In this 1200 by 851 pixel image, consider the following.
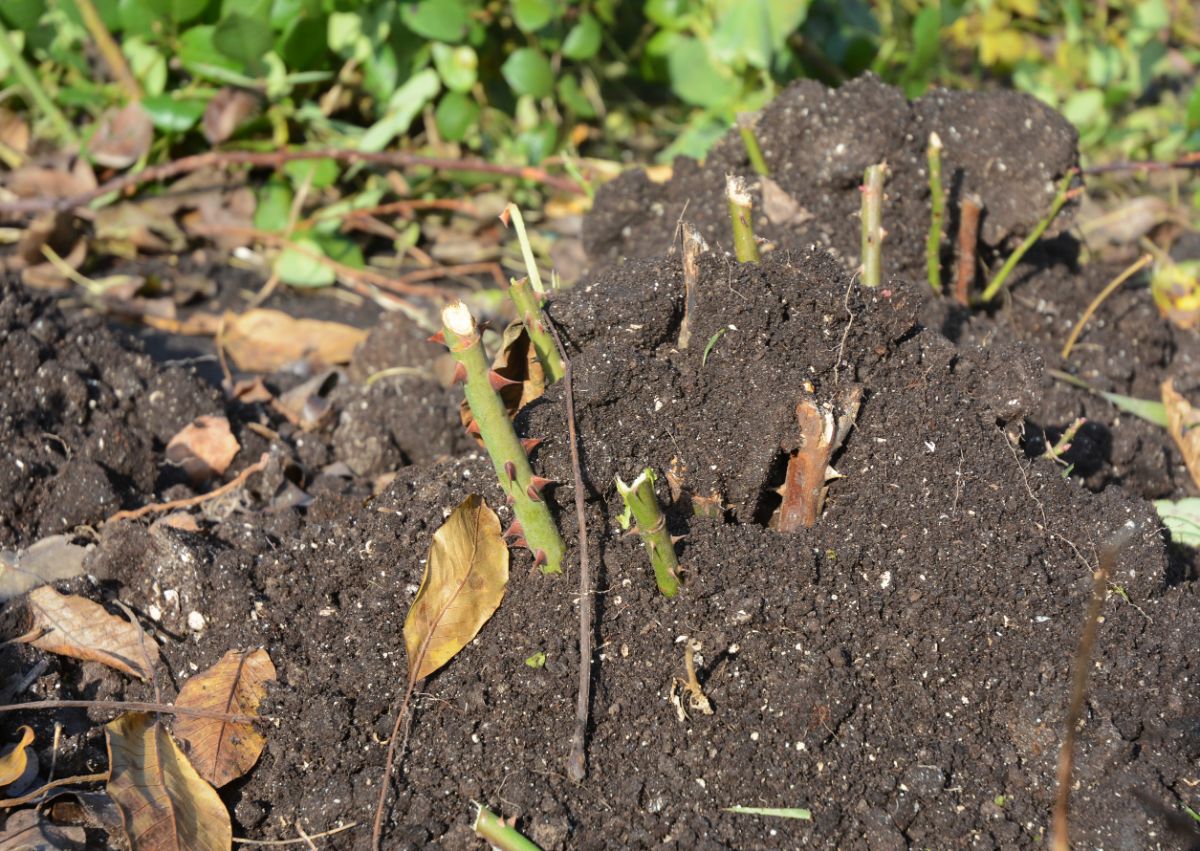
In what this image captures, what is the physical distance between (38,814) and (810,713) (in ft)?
4.01

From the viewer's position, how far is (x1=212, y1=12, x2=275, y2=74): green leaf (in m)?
3.49

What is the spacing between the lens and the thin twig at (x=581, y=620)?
1695mm

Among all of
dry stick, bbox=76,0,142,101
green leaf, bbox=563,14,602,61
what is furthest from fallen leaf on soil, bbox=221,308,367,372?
green leaf, bbox=563,14,602,61

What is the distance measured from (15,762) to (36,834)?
14cm

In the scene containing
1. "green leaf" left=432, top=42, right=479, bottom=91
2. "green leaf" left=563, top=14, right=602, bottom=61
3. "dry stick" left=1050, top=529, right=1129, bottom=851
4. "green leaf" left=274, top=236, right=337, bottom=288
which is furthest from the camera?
"green leaf" left=563, top=14, right=602, bottom=61

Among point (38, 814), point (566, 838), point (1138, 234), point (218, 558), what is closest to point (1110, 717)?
point (566, 838)

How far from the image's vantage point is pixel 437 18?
374cm

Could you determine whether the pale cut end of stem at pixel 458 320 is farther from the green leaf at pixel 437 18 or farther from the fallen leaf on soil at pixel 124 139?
the fallen leaf on soil at pixel 124 139

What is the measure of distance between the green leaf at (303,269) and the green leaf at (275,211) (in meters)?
0.15

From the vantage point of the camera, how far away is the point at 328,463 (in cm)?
271

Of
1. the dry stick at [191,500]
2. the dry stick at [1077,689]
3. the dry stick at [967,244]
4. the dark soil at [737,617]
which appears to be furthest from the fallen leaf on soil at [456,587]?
the dry stick at [967,244]

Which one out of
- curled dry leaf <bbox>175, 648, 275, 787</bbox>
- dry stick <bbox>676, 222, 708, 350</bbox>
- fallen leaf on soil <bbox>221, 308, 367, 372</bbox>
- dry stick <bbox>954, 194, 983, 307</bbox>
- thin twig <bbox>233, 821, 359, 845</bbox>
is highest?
dry stick <bbox>676, 222, 708, 350</bbox>

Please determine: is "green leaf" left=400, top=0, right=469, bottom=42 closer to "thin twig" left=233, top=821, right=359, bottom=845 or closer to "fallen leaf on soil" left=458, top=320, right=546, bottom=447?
"fallen leaf on soil" left=458, top=320, right=546, bottom=447

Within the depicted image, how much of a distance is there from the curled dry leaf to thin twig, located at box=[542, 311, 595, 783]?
20.9 inches
